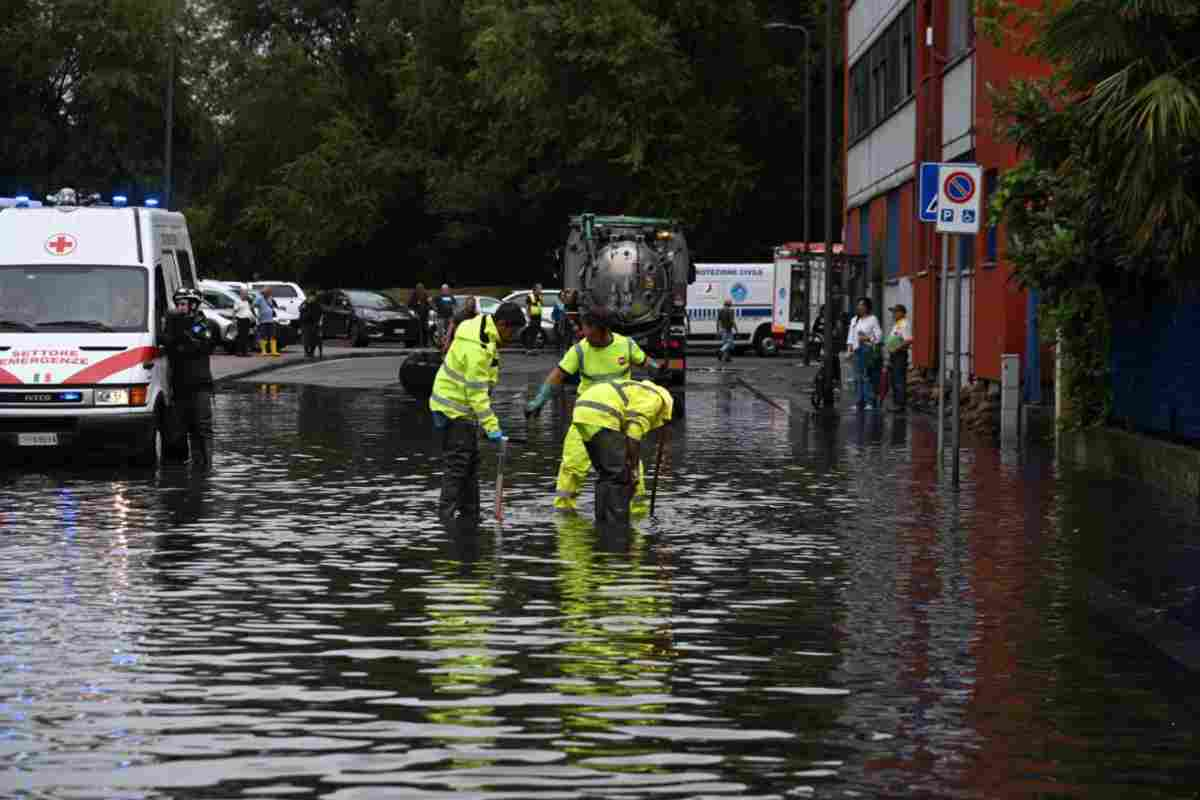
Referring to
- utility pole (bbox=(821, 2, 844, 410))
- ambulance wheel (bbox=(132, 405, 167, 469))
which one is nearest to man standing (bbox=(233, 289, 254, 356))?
utility pole (bbox=(821, 2, 844, 410))

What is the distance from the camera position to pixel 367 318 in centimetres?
6762

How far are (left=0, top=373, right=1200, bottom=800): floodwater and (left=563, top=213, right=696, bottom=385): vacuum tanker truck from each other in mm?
17750

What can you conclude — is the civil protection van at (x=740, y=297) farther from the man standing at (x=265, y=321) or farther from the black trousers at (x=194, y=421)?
the black trousers at (x=194, y=421)

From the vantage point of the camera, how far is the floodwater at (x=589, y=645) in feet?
26.2

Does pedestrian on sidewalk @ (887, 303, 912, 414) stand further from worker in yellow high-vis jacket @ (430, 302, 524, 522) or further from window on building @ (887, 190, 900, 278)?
worker in yellow high-vis jacket @ (430, 302, 524, 522)

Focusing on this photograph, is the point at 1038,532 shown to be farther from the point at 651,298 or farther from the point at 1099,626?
the point at 651,298

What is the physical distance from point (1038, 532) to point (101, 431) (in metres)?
9.16

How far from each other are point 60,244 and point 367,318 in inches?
1743

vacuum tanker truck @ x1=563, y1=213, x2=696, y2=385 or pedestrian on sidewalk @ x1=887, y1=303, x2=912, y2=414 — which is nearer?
pedestrian on sidewalk @ x1=887, y1=303, x2=912, y2=414

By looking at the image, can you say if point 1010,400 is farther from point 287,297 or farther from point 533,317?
point 287,297

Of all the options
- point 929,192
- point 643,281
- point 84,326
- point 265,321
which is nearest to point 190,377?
point 84,326

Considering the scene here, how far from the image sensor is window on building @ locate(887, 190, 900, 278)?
145 feet

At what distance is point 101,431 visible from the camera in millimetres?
21953

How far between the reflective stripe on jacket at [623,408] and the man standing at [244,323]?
40016 millimetres
